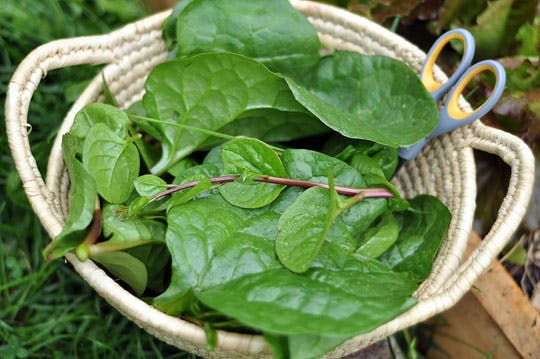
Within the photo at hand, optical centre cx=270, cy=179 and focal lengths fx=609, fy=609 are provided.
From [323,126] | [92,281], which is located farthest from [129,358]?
[323,126]

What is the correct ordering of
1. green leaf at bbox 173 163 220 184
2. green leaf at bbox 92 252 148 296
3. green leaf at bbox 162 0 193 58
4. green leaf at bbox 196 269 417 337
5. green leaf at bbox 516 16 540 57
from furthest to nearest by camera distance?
green leaf at bbox 516 16 540 57 < green leaf at bbox 162 0 193 58 < green leaf at bbox 173 163 220 184 < green leaf at bbox 92 252 148 296 < green leaf at bbox 196 269 417 337

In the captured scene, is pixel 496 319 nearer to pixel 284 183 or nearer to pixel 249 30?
pixel 284 183

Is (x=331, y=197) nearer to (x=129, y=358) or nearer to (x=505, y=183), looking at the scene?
(x=505, y=183)

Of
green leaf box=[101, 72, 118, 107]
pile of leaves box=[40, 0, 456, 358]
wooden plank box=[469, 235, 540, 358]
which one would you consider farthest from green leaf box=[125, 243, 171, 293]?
wooden plank box=[469, 235, 540, 358]

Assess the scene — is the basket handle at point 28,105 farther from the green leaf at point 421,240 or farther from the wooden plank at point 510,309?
the wooden plank at point 510,309

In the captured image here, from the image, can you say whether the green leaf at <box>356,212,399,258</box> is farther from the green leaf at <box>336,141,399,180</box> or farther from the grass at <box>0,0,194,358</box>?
the grass at <box>0,0,194,358</box>

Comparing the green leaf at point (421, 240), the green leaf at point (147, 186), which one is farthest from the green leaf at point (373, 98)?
the green leaf at point (147, 186)
